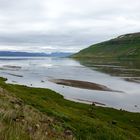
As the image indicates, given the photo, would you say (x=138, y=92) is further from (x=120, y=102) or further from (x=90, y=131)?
(x=90, y=131)

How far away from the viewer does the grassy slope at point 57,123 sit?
746cm

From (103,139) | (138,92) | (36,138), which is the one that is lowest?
(138,92)

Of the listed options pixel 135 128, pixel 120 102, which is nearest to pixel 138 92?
pixel 120 102

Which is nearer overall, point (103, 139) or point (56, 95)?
point (103, 139)

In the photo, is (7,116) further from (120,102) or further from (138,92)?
(138,92)

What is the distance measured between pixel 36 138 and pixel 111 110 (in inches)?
1284

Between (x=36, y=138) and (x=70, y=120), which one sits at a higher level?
(x=36, y=138)

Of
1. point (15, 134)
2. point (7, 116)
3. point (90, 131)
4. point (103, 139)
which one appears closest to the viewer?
point (15, 134)

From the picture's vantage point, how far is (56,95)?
48812 millimetres

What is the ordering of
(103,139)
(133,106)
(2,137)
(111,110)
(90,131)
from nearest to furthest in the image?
(2,137)
(103,139)
(90,131)
(111,110)
(133,106)

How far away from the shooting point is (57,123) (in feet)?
61.0

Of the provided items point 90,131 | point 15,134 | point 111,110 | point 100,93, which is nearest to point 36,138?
point 15,134

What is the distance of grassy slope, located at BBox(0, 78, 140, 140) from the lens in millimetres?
7465

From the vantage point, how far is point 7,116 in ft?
27.8
